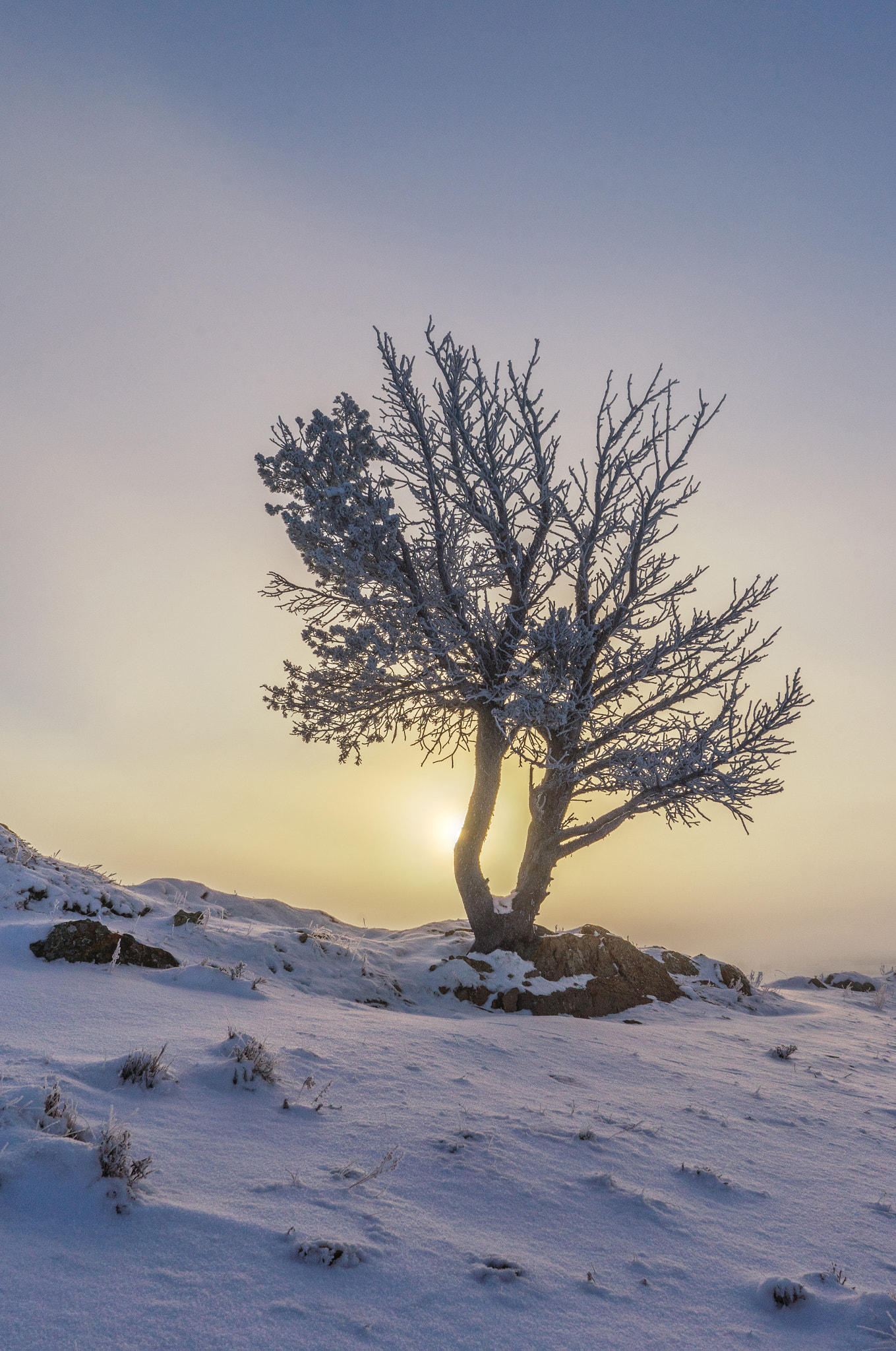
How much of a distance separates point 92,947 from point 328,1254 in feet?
15.7

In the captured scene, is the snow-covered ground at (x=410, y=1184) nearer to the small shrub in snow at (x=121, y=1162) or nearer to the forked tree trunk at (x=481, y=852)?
the small shrub in snow at (x=121, y=1162)

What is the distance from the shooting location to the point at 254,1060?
14.0 feet

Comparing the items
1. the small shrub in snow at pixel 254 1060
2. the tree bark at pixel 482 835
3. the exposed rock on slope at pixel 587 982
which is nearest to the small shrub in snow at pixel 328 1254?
the small shrub in snow at pixel 254 1060

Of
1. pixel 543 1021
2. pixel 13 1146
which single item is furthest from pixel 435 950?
pixel 13 1146

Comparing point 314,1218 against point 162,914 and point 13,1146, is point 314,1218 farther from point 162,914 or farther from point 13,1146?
point 162,914

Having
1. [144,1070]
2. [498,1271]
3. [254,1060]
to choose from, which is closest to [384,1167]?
[498,1271]

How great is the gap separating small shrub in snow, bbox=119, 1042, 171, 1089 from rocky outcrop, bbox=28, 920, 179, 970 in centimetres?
303

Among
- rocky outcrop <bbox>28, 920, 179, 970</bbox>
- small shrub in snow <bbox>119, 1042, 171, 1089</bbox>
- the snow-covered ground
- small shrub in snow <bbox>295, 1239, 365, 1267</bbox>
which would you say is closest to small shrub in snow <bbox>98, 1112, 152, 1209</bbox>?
the snow-covered ground

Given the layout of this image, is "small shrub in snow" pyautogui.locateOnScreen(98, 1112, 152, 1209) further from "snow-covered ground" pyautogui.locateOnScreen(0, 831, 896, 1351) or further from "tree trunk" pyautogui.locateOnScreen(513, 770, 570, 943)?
"tree trunk" pyautogui.locateOnScreen(513, 770, 570, 943)

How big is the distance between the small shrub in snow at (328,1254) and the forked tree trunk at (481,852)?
327 inches

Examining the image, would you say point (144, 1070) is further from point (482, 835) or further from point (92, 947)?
point (482, 835)

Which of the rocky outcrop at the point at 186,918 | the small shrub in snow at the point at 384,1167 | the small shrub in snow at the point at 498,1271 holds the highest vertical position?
the rocky outcrop at the point at 186,918

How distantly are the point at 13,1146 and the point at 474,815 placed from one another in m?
8.38

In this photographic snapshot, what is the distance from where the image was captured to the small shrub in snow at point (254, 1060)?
419 cm
